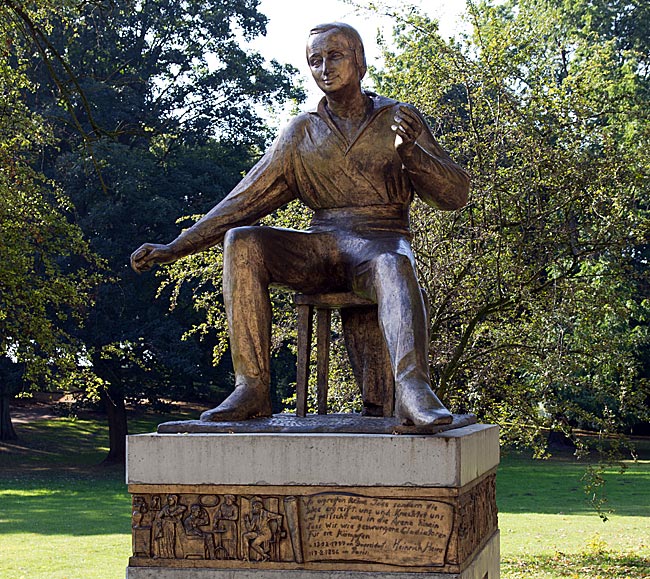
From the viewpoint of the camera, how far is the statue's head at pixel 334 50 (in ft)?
16.9

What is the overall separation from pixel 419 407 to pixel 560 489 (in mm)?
17713

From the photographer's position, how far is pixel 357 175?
17.1 ft

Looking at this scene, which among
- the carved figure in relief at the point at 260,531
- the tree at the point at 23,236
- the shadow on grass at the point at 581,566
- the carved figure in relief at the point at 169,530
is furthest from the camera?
the tree at the point at 23,236

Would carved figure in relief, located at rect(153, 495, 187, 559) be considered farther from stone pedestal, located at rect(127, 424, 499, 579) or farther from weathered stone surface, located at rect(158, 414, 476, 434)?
weathered stone surface, located at rect(158, 414, 476, 434)

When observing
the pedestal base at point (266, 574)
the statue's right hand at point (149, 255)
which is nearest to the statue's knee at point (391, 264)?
the statue's right hand at point (149, 255)

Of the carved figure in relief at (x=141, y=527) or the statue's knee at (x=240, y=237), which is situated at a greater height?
the statue's knee at (x=240, y=237)

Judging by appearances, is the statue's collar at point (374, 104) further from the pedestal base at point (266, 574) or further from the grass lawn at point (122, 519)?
the grass lawn at point (122, 519)

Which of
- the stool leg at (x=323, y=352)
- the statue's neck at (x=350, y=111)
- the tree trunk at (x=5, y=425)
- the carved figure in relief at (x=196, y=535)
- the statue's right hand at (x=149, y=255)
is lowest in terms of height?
the tree trunk at (x=5, y=425)

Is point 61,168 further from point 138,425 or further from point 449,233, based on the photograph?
point 449,233

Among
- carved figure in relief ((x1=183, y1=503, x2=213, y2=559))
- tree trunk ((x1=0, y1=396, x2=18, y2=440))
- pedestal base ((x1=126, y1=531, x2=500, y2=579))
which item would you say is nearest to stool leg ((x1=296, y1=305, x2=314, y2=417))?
carved figure in relief ((x1=183, y1=503, x2=213, y2=559))

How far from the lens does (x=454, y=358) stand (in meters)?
10.6

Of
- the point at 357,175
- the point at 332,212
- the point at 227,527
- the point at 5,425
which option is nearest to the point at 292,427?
the point at 227,527

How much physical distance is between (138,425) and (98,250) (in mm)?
9228

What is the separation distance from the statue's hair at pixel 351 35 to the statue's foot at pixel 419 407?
169 cm
